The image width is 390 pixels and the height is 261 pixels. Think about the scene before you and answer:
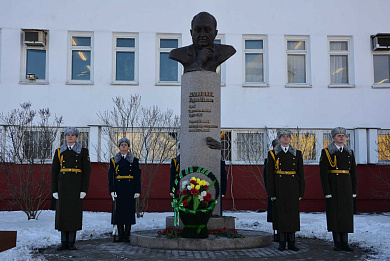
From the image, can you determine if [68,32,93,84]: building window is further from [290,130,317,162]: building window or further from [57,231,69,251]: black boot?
[57,231,69,251]: black boot

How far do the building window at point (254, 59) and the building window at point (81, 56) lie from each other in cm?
531

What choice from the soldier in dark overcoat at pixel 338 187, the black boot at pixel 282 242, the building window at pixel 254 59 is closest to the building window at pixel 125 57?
the building window at pixel 254 59

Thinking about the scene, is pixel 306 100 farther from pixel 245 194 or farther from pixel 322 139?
pixel 245 194

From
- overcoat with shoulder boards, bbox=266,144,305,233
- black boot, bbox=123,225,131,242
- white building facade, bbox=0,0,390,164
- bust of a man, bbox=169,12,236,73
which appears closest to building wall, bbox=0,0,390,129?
white building facade, bbox=0,0,390,164

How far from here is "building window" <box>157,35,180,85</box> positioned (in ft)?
52.4

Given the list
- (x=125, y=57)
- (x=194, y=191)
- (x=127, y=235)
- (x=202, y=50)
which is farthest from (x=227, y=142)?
(x=194, y=191)

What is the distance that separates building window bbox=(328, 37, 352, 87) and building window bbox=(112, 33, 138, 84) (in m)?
6.76

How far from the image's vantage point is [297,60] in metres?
16.3

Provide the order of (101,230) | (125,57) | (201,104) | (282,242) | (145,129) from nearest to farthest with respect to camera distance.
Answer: (282,242) < (201,104) < (101,230) < (145,129) < (125,57)

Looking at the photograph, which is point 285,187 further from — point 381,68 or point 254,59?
point 381,68

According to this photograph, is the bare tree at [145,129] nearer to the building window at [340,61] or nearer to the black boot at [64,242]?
the building window at [340,61]

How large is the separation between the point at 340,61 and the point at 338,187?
966cm

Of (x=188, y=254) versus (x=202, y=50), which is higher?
(x=202, y=50)

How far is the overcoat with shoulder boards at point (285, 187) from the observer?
24.7ft
